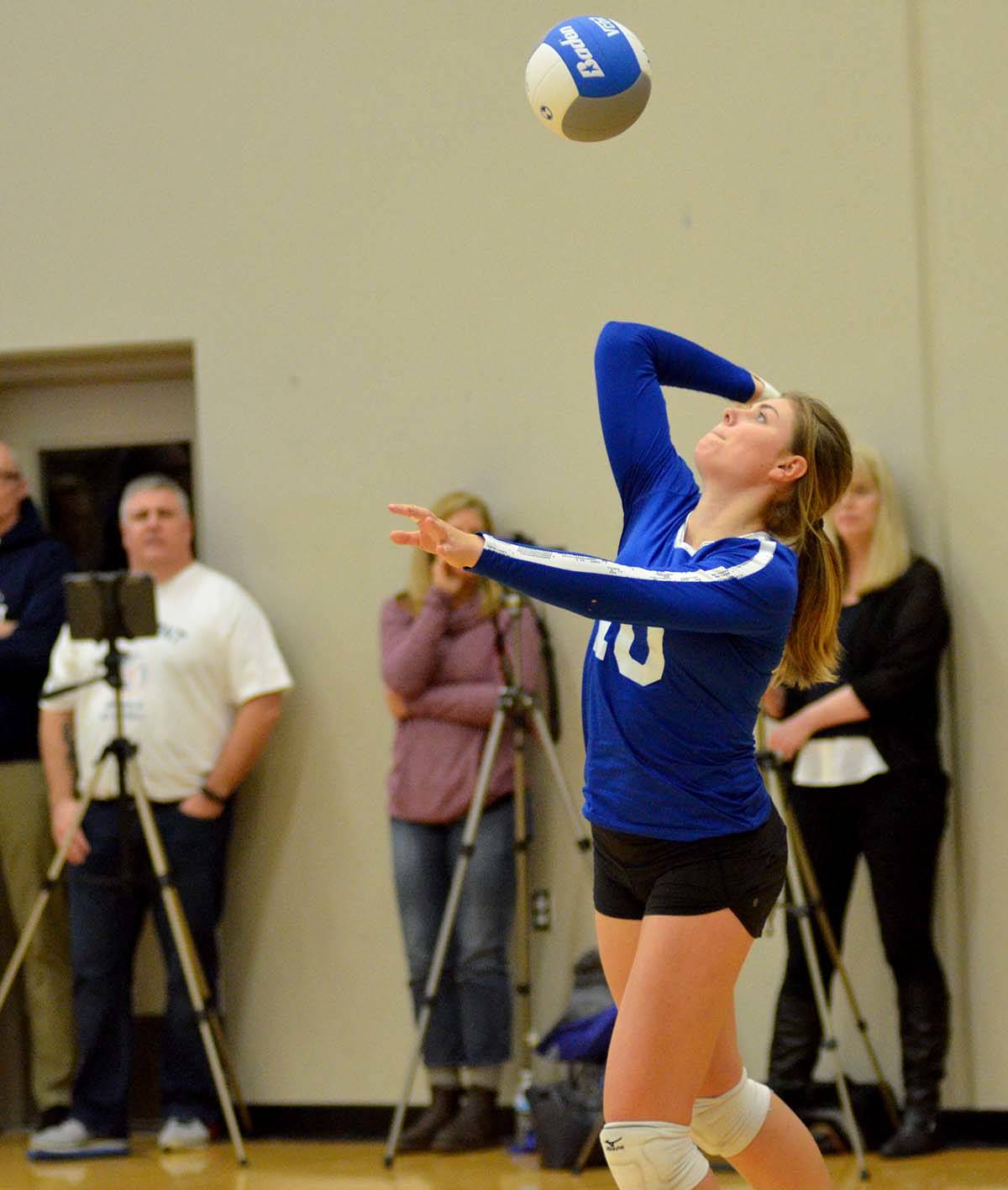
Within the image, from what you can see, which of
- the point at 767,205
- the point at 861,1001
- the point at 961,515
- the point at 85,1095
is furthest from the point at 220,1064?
the point at 767,205

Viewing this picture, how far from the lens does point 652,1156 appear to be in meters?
2.44

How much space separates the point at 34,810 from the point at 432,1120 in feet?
5.16

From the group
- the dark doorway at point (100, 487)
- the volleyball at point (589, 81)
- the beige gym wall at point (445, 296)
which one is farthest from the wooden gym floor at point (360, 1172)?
the volleyball at point (589, 81)

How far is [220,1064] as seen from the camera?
491 cm

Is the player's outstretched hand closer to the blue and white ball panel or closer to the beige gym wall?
the blue and white ball panel

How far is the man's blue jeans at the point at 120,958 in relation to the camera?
189 inches

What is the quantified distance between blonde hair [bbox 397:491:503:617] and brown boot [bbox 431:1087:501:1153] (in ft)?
4.60

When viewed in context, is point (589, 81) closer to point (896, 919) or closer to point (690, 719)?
point (690, 719)

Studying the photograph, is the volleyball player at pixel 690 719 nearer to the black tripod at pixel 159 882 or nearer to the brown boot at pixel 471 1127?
the brown boot at pixel 471 1127

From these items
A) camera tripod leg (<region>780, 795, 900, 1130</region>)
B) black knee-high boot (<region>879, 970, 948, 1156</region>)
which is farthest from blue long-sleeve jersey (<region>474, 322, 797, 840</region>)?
black knee-high boot (<region>879, 970, 948, 1156</region>)

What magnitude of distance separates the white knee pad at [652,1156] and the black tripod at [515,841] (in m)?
2.03

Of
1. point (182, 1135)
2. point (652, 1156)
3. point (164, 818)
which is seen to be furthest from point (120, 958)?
point (652, 1156)

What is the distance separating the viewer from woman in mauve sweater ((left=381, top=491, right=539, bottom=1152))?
15.1 ft

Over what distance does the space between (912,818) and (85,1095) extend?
258 centimetres
